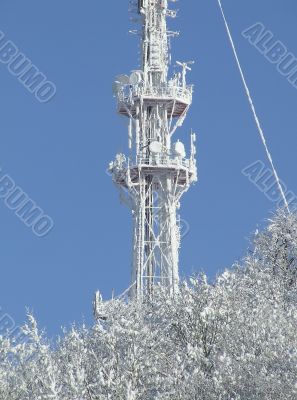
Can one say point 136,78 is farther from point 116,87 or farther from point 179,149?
point 179,149

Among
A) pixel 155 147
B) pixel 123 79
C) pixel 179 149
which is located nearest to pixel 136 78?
pixel 123 79

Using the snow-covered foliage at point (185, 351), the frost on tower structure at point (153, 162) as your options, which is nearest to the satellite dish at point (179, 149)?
the frost on tower structure at point (153, 162)

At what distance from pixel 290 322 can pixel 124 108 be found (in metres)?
28.2

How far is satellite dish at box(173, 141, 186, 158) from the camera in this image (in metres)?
57.0

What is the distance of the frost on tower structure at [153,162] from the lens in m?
55.6

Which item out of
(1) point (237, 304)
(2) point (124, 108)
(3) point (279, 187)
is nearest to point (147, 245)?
(2) point (124, 108)

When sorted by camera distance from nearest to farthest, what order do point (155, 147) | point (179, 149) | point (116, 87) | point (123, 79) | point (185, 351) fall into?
point (185, 351), point (155, 147), point (179, 149), point (123, 79), point (116, 87)

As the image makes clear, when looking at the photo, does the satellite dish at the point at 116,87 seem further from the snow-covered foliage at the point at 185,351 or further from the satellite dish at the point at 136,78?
the snow-covered foliage at the point at 185,351

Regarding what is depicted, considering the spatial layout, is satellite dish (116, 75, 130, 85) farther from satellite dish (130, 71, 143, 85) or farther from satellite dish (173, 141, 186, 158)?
satellite dish (173, 141, 186, 158)

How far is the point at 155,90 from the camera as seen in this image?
2324 inches

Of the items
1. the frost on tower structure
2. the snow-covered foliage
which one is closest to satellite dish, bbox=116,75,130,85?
the frost on tower structure

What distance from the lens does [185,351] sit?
32.6 meters

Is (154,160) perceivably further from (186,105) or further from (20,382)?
(20,382)

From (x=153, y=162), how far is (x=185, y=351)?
82.5 feet
